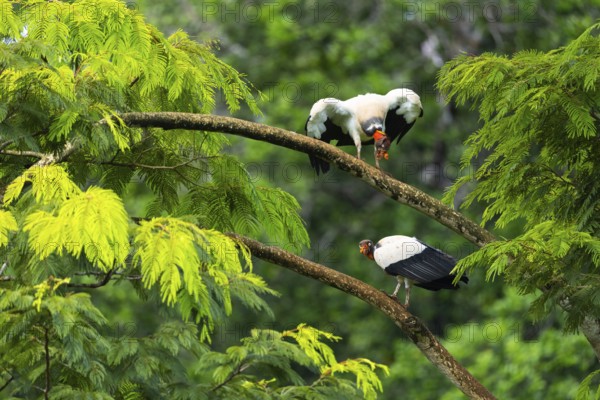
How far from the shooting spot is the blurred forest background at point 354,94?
749 inches

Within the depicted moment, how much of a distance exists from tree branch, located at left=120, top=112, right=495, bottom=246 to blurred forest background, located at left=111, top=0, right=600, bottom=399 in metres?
10.8

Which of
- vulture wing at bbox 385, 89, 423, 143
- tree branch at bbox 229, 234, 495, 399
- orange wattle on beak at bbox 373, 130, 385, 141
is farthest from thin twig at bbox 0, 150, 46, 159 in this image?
vulture wing at bbox 385, 89, 423, 143

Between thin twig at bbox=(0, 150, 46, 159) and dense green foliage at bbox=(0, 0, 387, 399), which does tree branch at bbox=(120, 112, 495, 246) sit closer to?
dense green foliage at bbox=(0, 0, 387, 399)

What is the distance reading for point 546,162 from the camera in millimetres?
7102

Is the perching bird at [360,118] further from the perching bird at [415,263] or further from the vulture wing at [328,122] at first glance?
the perching bird at [415,263]

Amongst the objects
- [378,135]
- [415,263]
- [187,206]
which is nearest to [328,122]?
[378,135]

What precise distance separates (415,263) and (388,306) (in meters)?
1.24

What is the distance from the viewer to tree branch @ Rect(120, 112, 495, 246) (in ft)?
23.5

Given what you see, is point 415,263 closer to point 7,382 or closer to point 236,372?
point 236,372

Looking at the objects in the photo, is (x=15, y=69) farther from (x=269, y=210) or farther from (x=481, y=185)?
(x=481, y=185)

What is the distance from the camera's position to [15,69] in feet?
19.7

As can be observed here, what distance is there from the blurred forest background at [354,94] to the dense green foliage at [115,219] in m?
10.9

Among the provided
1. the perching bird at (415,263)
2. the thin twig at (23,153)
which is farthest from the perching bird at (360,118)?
the thin twig at (23,153)

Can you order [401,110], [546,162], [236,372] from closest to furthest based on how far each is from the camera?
[236,372] → [546,162] → [401,110]
